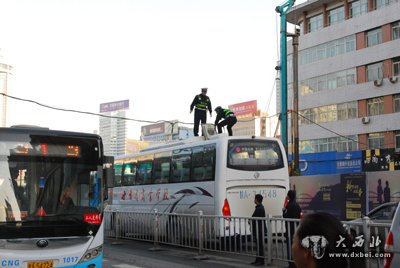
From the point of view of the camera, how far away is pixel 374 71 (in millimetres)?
46562

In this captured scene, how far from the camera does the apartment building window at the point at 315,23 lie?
2073 inches

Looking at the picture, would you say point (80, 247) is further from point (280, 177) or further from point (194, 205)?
point (280, 177)

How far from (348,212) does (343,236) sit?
2115 centimetres

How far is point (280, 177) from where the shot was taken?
1488cm

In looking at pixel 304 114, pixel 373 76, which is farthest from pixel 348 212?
pixel 304 114

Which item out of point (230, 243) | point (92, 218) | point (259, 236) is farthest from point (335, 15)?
point (92, 218)

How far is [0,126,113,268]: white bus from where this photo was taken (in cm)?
757

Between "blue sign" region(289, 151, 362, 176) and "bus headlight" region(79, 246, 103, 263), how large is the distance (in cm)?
3972

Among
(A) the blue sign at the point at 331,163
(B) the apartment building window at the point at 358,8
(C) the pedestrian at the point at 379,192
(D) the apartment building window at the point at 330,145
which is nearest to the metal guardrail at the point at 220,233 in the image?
(C) the pedestrian at the point at 379,192

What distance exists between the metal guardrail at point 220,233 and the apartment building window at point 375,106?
35.1 metres

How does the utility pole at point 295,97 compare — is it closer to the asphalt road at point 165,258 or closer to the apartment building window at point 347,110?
the asphalt road at point 165,258

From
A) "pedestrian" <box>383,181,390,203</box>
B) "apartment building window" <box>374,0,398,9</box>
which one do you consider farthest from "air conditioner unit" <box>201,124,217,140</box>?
"apartment building window" <box>374,0,398,9</box>

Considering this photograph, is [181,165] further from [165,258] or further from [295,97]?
[295,97]

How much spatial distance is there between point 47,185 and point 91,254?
1304 millimetres
